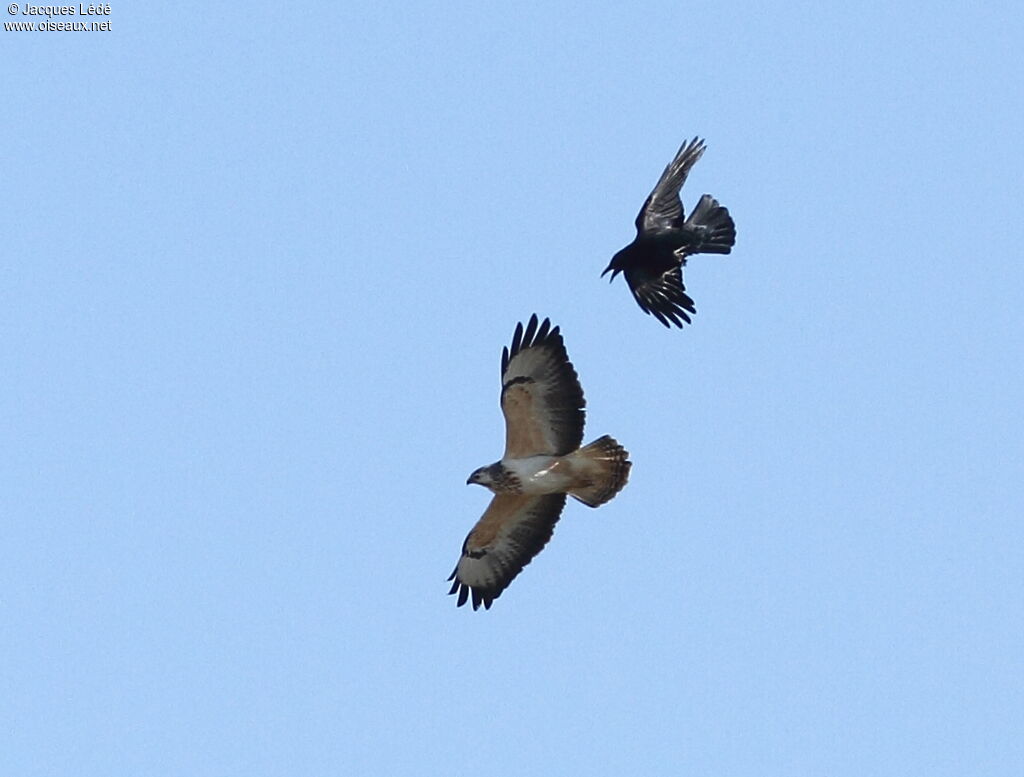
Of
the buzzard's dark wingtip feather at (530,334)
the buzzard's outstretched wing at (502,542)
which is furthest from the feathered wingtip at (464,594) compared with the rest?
the buzzard's dark wingtip feather at (530,334)

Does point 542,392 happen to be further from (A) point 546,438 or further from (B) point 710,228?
(B) point 710,228

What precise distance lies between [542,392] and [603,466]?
0.98 metres

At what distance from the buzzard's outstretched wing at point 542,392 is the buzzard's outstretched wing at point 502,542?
0.85 m

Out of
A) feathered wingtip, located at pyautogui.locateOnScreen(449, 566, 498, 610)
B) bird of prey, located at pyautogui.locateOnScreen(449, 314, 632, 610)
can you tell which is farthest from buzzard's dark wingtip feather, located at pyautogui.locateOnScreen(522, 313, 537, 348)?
feathered wingtip, located at pyautogui.locateOnScreen(449, 566, 498, 610)

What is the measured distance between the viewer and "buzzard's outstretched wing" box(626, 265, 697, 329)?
63.9 ft

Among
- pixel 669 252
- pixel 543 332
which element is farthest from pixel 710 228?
pixel 543 332

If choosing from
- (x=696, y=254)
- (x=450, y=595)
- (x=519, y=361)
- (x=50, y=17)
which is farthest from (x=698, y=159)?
(x=50, y=17)

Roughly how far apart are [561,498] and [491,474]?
1.03m

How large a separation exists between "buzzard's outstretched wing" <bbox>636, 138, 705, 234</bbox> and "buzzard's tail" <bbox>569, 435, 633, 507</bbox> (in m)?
2.77

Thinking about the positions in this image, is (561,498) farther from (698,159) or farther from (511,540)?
(698,159)

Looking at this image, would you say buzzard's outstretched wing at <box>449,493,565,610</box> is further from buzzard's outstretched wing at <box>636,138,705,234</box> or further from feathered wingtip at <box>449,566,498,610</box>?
buzzard's outstretched wing at <box>636,138,705,234</box>

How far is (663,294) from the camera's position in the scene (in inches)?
771

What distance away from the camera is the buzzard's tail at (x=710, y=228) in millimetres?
19812

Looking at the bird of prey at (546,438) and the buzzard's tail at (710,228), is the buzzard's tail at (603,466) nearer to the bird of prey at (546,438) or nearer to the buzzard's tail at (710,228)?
the bird of prey at (546,438)
